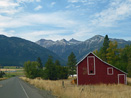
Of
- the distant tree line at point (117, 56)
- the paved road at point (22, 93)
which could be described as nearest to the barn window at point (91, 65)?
the paved road at point (22, 93)

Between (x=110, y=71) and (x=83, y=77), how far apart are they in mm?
5841

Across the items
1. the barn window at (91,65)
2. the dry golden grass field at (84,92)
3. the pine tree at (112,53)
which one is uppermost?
the pine tree at (112,53)

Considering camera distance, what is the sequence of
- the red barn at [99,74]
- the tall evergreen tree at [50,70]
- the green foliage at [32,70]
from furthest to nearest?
1. the green foliage at [32,70]
2. the tall evergreen tree at [50,70]
3. the red barn at [99,74]

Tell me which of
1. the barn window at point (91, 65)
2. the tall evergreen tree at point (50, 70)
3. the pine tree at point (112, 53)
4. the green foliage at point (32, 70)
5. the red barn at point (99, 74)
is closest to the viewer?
the red barn at point (99, 74)

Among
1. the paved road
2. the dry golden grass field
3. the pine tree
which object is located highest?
the pine tree

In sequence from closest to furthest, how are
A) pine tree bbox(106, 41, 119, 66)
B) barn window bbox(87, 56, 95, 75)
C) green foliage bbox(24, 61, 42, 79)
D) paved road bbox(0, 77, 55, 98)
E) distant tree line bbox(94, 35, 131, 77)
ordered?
paved road bbox(0, 77, 55, 98), barn window bbox(87, 56, 95, 75), distant tree line bbox(94, 35, 131, 77), pine tree bbox(106, 41, 119, 66), green foliage bbox(24, 61, 42, 79)

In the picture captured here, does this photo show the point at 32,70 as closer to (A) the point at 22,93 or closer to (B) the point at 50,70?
(B) the point at 50,70

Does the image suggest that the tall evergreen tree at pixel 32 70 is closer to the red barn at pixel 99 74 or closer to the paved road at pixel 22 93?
the red barn at pixel 99 74

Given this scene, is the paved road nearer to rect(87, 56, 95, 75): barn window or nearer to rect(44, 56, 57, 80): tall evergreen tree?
rect(87, 56, 95, 75): barn window

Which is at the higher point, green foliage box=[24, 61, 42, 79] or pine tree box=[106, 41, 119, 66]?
pine tree box=[106, 41, 119, 66]

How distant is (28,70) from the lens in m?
108

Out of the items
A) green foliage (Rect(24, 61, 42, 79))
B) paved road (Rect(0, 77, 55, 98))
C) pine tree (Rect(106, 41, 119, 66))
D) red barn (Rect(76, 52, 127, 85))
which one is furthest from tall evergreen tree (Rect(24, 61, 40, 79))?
paved road (Rect(0, 77, 55, 98))

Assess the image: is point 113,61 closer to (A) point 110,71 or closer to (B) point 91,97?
(A) point 110,71

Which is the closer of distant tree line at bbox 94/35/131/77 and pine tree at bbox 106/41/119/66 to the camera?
distant tree line at bbox 94/35/131/77
